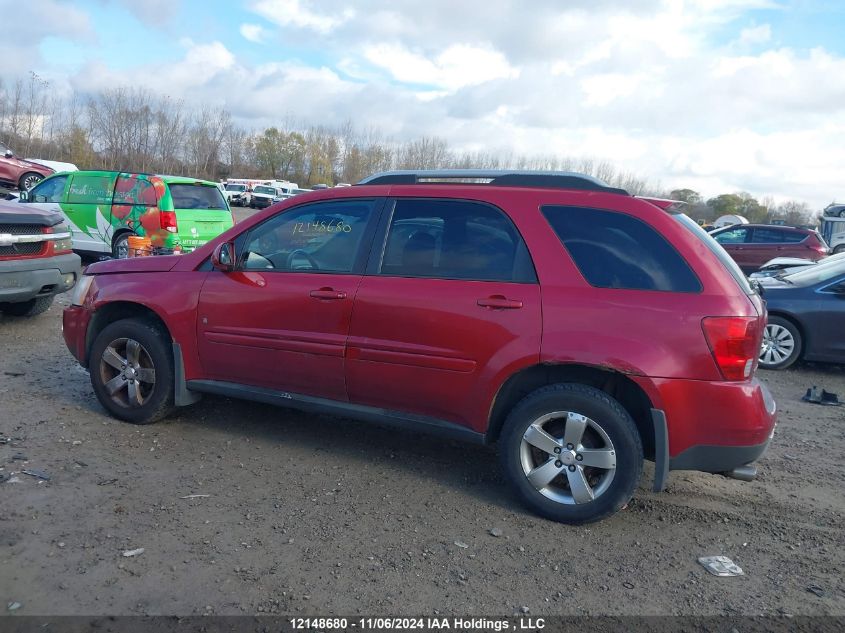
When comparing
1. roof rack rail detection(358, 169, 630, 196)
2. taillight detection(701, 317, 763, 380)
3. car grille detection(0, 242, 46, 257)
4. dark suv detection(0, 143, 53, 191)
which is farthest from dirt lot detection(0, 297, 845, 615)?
dark suv detection(0, 143, 53, 191)

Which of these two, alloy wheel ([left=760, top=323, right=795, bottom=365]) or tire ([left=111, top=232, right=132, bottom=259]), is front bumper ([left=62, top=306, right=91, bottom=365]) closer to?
tire ([left=111, top=232, right=132, bottom=259])

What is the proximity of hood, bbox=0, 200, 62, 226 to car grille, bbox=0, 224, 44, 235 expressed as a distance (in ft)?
0.12

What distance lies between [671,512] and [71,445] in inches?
149

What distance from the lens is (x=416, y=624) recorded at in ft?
9.30

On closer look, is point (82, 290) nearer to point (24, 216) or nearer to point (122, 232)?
point (24, 216)

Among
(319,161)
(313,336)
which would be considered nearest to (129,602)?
(313,336)

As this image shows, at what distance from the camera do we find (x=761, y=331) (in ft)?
11.9

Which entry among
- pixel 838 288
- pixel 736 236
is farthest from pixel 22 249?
pixel 736 236

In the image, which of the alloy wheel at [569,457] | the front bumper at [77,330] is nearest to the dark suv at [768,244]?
the alloy wheel at [569,457]

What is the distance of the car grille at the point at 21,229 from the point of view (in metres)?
6.96

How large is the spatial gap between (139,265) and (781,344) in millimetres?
6861

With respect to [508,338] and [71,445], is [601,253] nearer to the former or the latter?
[508,338]

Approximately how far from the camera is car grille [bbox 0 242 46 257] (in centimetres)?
697

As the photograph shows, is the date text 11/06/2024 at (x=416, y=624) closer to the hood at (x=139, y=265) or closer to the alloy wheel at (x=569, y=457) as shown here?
the alloy wheel at (x=569, y=457)
